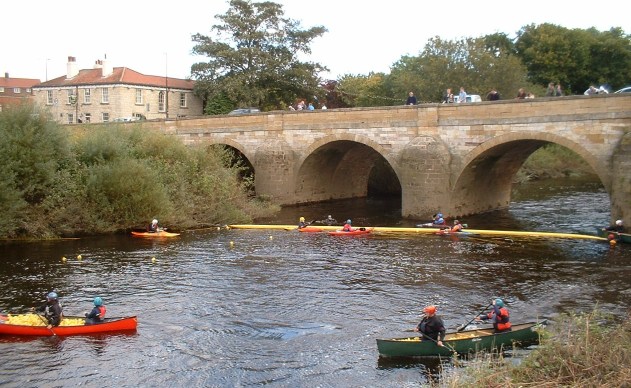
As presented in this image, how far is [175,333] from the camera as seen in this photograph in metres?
15.6

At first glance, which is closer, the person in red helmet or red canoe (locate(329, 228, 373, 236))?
the person in red helmet

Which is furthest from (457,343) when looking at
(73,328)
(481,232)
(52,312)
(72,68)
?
(72,68)

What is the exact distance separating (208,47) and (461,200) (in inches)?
1158

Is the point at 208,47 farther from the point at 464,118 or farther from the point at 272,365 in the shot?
the point at 272,365

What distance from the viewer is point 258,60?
5266 centimetres

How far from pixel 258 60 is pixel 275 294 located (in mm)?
36813

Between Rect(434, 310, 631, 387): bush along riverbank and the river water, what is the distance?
2528 mm

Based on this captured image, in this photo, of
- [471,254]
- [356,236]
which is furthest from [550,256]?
[356,236]

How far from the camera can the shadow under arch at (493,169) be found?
2706 centimetres

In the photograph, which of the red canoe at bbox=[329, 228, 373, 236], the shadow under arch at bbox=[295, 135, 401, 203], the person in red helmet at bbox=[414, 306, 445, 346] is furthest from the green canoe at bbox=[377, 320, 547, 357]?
the shadow under arch at bbox=[295, 135, 401, 203]

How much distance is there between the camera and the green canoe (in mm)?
13781

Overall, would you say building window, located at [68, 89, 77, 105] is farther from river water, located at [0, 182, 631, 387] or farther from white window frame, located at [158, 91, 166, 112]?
river water, located at [0, 182, 631, 387]

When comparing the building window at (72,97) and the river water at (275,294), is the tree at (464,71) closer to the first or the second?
the river water at (275,294)

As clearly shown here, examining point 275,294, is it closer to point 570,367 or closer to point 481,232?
point 570,367
